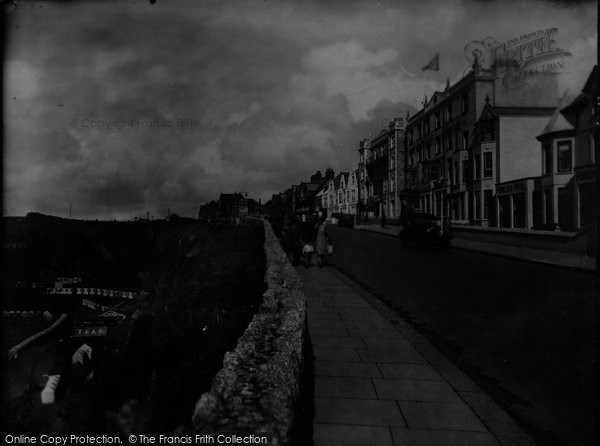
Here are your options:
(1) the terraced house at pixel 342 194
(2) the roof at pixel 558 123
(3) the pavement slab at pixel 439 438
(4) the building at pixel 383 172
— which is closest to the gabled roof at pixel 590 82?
(2) the roof at pixel 558 123

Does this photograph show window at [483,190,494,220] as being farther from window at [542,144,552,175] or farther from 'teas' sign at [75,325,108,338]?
'teas' sign at [75,325,108,338]

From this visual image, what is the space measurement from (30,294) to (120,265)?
947 inches

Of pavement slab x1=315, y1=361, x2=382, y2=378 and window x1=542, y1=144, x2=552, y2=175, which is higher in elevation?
window x1=542, y1=144, x2=552, y2=175

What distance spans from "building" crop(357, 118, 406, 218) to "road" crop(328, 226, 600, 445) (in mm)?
33057

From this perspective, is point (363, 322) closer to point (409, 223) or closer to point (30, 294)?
point (409, 223)

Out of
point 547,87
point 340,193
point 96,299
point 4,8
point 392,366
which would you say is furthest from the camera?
point 340,193

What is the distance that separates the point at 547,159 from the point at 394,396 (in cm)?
941

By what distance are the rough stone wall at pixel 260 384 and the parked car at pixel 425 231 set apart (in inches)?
690

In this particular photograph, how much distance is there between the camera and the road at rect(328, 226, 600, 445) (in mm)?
4080

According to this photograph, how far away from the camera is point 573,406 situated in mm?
4039

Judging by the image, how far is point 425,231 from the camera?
21.3 metres

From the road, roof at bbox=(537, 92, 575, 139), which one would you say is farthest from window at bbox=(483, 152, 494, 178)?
roof at bbox=(537, 92, 575, 139)

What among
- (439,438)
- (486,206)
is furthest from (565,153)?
(486,206)

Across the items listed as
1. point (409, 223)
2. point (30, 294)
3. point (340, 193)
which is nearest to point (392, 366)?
point (409, 223)
